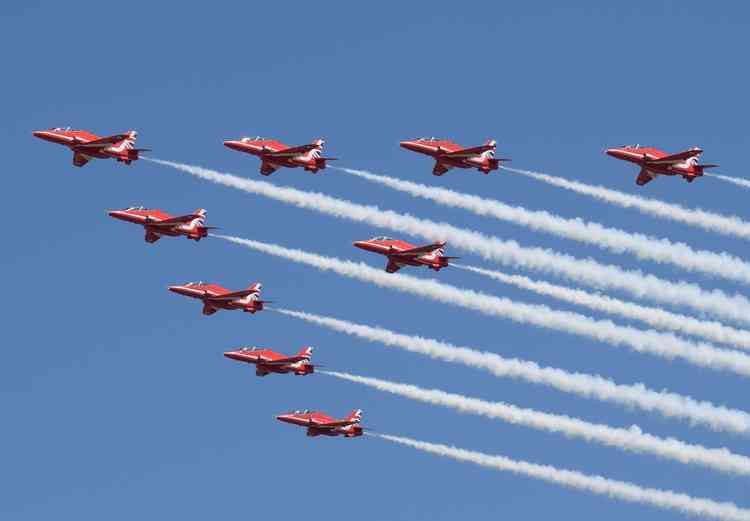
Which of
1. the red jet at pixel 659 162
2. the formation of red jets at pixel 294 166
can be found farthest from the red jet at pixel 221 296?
the red jet at pixel 659 162

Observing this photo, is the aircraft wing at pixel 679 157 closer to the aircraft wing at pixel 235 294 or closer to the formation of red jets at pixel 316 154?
the formation of red jets at pixel 316 154

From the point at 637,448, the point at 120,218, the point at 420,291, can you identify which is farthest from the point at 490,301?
the point at 120,218

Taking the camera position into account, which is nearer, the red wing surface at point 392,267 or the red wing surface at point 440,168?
the red wing surface at point 392,267

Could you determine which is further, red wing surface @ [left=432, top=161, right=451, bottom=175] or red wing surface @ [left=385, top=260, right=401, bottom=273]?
red wing surface @ [left=432, top=161, right=451, bottom=175]

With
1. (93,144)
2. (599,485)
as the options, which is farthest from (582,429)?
(93,144)

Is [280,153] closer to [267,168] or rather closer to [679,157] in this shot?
[267,168]

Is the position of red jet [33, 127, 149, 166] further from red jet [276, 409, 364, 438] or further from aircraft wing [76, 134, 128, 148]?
red jet [276, 409, 364, 438]

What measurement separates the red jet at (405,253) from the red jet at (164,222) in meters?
13.5

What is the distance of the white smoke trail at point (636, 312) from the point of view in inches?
6535

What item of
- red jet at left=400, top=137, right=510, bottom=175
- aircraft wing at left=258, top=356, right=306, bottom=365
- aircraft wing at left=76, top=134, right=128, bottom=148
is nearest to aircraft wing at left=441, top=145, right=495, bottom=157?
red jet at left=400, top=137, right=510, bottom=175

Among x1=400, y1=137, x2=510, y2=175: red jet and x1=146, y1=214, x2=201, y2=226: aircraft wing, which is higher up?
x1=400, y1=137, x2=510, y2=175: red jet

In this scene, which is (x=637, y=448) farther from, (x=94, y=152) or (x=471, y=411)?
(x=94, y=152)

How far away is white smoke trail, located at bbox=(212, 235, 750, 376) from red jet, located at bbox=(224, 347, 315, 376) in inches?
308

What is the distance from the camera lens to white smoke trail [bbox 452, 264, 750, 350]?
166000 millimetres
